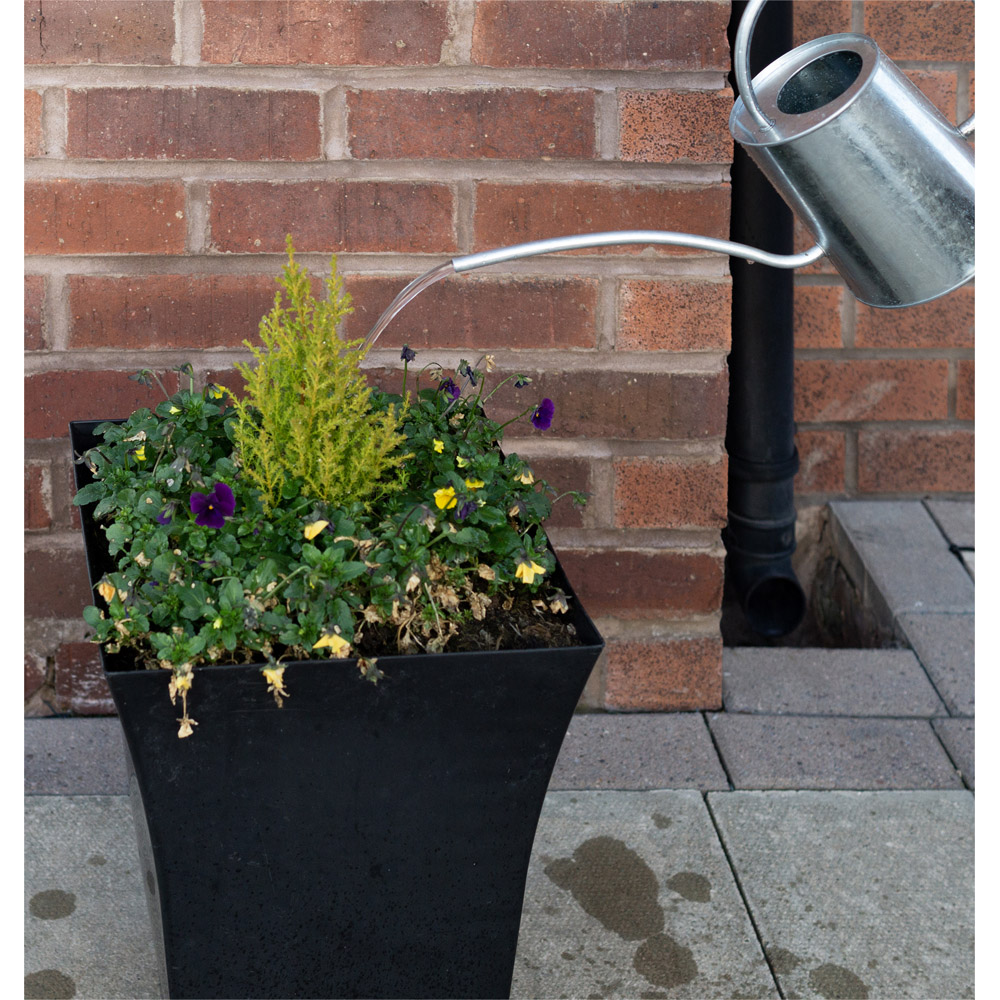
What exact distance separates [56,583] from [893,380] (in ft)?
5.24

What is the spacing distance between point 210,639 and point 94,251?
2.82ft

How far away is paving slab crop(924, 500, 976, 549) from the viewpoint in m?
2.24

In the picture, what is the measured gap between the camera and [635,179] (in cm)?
166

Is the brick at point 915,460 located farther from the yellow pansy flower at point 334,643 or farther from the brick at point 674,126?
the yellow pansy flower at point 334,643

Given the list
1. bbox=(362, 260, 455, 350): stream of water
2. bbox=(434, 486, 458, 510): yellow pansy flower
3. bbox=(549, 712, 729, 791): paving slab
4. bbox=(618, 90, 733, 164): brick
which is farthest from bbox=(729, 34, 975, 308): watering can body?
bbox=(549, 712, 729, 791): paving slab

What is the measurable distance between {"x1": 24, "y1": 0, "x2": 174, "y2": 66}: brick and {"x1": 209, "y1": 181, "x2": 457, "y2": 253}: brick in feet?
0.67

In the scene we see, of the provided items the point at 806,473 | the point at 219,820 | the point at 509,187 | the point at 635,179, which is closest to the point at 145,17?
the point at 509,187

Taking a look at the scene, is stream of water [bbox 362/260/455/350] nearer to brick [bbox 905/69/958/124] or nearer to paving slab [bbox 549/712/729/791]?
paving slab [bbox 549/712/729/791]

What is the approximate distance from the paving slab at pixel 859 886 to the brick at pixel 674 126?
0.92 m

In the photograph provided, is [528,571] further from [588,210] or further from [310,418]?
[588,210]

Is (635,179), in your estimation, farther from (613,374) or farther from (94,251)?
(94,251)

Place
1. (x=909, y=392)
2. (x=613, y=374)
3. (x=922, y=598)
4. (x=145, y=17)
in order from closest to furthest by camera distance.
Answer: (x=145, y=17) < (x=613, y=374) < (x=922, y=598) < (x=909, y=392)

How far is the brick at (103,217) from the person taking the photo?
→ 1.62 metres

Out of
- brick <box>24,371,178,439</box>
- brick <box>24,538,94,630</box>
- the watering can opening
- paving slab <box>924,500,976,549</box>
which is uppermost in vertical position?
the watering can opening
